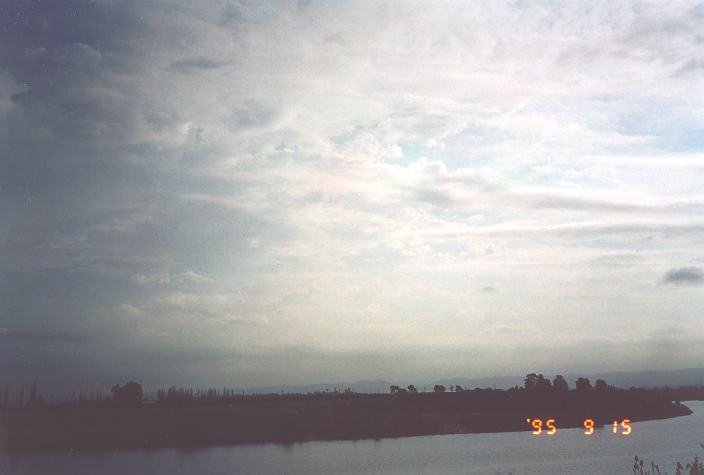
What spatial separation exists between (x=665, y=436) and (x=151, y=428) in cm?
10158

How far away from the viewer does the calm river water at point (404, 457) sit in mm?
88000

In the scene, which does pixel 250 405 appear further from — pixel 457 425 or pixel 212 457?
pixel 212 457

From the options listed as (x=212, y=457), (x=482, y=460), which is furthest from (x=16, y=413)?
(x=482, y=460)

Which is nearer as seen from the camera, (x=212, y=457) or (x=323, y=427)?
(x=212, y=457)

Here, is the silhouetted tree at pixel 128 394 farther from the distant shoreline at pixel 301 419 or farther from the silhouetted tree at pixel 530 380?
the silhouetted tree at pixel 530 380

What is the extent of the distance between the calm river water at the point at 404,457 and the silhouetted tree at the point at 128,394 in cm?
6666

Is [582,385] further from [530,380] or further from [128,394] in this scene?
[128,394]

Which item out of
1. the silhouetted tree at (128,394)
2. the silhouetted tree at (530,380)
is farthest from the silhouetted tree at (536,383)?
the silhouetted tree at (128,394)

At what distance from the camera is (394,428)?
5605 inches

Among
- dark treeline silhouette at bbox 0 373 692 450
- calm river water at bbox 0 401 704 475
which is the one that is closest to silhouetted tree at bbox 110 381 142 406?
dark treeline silhouette at bbox 0 373 692 450

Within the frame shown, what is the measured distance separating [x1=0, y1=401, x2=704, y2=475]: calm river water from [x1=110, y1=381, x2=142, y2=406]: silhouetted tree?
6666cm

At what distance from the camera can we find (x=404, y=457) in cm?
10306

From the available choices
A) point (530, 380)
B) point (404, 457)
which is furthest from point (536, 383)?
point (404, 457)

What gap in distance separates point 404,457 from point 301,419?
144ft
